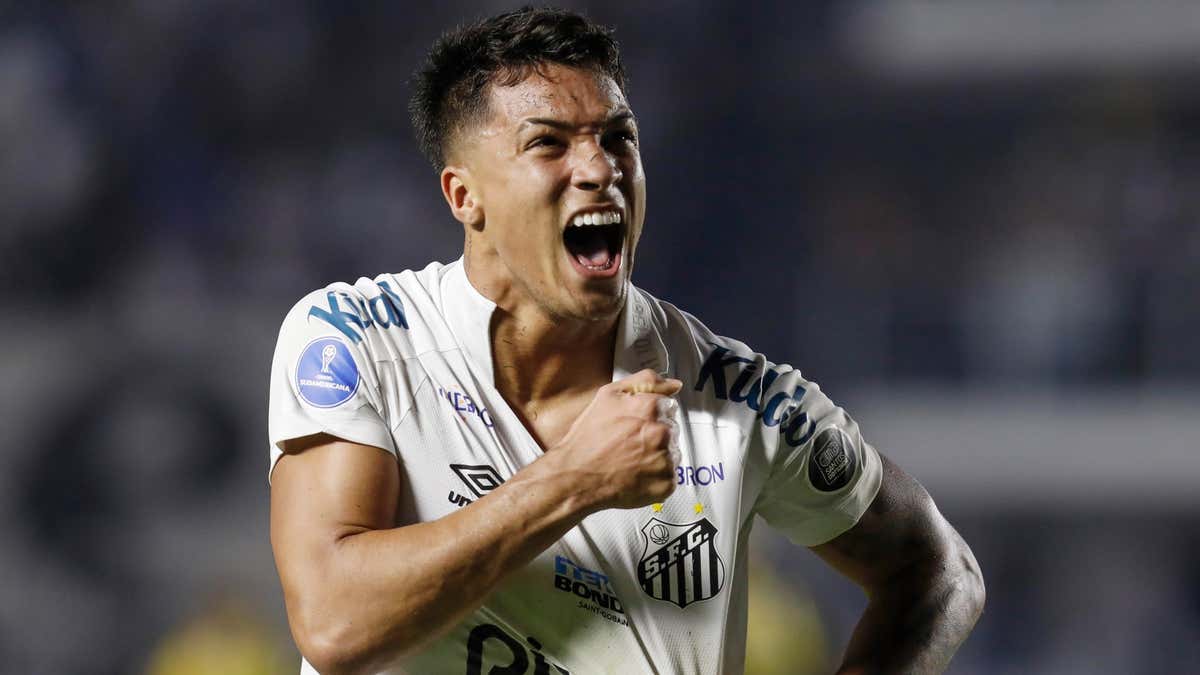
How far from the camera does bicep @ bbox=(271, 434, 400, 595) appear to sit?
1966 mm

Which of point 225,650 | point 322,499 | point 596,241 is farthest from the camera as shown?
point 225,650

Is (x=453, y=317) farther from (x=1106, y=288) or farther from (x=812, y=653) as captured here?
(x=1106, y=288)

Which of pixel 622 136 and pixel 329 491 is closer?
pixel 329 491

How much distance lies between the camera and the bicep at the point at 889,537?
2.55 metres

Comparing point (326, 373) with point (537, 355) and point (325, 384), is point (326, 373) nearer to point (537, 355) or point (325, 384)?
point (325, 384)

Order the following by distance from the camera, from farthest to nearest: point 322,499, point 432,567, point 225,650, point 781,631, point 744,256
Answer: point 744,256 < point 225,650 < point 781,631 < point 322,499 < point 432,567

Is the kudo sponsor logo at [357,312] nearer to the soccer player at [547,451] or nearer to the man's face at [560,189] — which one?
the soccer player at [547,451]

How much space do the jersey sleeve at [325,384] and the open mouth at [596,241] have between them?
14.7 inches

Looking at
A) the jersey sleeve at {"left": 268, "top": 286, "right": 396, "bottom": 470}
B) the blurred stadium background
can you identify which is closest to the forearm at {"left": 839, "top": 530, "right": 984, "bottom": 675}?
the jersey sleeve at {"left": 268, "top": 286, "right": 396, "bottom": 470}

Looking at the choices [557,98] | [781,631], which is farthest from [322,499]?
[781,631]

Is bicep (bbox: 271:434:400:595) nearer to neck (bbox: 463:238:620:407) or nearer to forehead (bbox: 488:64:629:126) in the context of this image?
neck (bbox: 463:238:620:407)

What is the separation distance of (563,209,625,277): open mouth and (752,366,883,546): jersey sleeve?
0.37 metres

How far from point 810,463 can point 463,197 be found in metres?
0.75

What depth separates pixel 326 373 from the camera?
214cm
